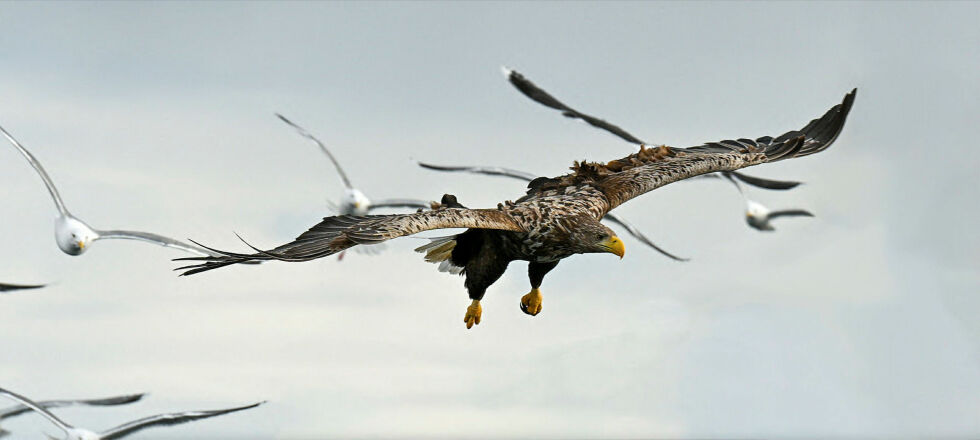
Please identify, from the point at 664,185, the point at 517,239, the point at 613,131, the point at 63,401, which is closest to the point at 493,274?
the point at 517,239

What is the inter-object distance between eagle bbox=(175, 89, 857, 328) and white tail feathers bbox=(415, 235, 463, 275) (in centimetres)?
1

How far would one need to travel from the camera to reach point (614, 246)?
16.5 m

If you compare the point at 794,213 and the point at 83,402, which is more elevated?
the point at 794,213

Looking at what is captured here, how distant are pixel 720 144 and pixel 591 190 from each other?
3097mm

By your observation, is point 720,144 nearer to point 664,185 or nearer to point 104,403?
point 664,185

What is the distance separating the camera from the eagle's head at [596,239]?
1653cm

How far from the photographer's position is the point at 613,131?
2806 centimetres

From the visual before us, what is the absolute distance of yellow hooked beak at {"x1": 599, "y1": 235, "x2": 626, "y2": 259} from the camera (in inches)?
650

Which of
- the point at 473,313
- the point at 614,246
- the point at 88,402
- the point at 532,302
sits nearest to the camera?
the point at 614,246

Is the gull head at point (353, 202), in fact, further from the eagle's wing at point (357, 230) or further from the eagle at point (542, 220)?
the eagle's wing at point (357, 230)

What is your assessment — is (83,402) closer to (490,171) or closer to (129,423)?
(129,423)

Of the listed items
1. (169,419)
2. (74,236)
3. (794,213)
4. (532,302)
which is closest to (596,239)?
(532,302)

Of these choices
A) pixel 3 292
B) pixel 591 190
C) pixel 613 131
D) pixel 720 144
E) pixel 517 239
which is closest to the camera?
pixel 517 239

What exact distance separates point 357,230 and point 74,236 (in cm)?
1984
